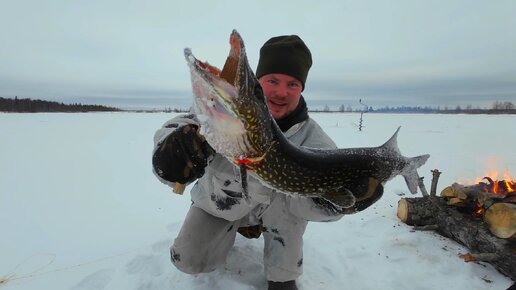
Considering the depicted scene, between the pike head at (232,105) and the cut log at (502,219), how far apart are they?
8.77ft

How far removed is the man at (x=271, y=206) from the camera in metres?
2.82

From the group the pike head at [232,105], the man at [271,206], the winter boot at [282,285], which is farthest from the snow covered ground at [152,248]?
the pike head at [232,105]

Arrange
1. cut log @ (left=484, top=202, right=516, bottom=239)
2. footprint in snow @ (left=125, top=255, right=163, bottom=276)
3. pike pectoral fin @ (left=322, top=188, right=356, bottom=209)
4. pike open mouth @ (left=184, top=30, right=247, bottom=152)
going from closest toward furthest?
1. pike open mouth @ (left=184, top=30, right=247, bottom=152)
2. pike pectoral fin @ (left=322, top=188, right=356, bottom=209)
3. footprint in snow @ (left=125, top=255, right=163, bottom=276)
4. cut log @ (left=484, top=202, right=516, bottom=239)

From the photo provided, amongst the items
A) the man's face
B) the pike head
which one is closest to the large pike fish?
the pike head

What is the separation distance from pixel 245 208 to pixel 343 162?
109 centimetres

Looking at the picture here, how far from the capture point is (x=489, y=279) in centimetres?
305

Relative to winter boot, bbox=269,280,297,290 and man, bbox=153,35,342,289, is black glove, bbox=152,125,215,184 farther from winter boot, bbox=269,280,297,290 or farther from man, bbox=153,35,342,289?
winter boot, bbox=269,280,297,290

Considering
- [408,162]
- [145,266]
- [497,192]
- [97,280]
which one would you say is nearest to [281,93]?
[408,162]

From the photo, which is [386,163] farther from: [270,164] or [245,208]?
[245,208]

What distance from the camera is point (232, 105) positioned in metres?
1.58

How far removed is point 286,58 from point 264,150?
1463 millimetres

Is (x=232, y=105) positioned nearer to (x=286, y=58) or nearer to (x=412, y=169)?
(x=286, y=58)

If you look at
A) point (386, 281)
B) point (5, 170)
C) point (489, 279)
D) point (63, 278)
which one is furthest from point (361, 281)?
point (5, 170)

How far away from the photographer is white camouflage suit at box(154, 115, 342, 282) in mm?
2811
